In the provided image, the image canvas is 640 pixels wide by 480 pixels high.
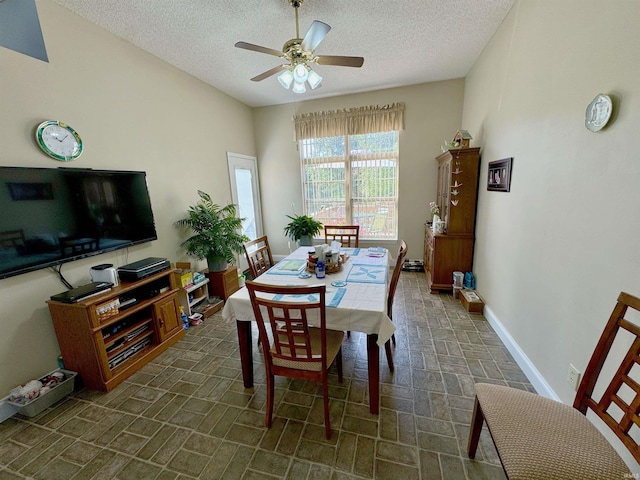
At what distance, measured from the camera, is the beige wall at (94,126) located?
1792 mm

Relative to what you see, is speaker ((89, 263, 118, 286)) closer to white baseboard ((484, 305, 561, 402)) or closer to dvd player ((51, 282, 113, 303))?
dvd player ((51, 282, 113, 303))

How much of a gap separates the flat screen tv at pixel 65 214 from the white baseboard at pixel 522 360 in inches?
140

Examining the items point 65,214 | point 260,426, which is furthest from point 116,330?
point 260,426

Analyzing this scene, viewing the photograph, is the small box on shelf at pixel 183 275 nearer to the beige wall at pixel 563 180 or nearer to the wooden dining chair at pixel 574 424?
the wooden dining chair at pixel 574 424

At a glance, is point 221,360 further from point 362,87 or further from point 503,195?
point 362,87

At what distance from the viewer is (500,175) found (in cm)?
248

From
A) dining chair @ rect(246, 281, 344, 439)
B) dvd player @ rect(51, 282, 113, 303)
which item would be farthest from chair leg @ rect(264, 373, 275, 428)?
dvd player @ rect(51, 282, 113, 303)

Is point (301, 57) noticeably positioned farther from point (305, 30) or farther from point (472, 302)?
point (472, 302)

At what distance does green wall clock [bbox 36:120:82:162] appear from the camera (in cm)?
189

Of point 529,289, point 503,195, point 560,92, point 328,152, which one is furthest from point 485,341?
point 328,152

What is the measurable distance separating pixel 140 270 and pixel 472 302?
3370 millimetres

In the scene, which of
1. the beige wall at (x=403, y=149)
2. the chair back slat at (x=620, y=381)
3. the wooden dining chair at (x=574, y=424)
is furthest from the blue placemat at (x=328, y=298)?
the beige wall at (x=403, y=149)

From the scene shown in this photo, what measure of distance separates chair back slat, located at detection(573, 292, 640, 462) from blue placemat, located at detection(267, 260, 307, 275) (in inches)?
68.6

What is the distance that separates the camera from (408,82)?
383cm
